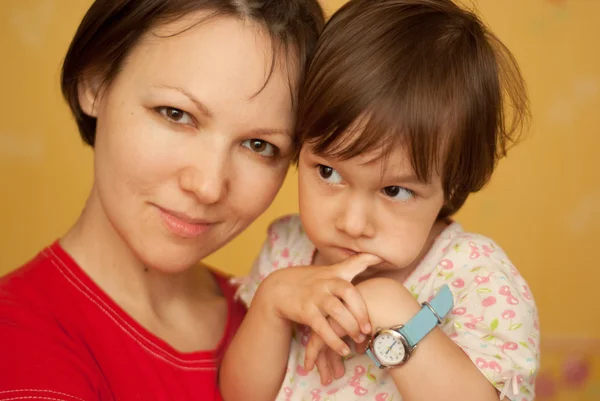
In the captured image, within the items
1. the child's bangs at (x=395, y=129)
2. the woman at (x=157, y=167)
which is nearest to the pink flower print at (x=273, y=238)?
the woman at (x=157, y=167)

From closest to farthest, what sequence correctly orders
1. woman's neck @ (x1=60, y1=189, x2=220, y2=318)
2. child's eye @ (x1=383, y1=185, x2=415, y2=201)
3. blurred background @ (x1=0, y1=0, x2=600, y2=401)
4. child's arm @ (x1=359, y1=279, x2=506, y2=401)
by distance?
child's arm @ (x1=359, y1=279, x2=506, y2=401)
child's eye @ (x1=383, y1=185, x2=415, y2=201)
woman's neck @ (x1=60, y1=189, x2=220, y2=318)
blurred background @ (x1=0, y1=0, x2=600, y2=401)

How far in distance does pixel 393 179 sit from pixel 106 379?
0.59 meters

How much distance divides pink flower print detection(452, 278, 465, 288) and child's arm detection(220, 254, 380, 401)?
148mm

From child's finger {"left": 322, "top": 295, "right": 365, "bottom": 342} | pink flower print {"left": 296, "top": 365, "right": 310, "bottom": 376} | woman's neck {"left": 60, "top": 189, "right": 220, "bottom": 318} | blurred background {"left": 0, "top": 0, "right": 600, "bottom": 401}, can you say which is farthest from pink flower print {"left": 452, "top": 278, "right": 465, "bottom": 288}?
blurred background {"left": 0, "top": 0, "right": 600, "bottom": 401}

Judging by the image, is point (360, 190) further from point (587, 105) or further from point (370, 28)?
point (587, 105)

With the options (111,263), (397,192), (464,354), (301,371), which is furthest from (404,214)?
(111,263)

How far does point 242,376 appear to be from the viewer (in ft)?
5.35

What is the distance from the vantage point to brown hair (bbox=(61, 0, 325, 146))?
1543 mm

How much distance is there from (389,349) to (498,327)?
7.5 inches

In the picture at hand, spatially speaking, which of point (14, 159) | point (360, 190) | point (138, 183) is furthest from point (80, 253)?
point (14, 159)

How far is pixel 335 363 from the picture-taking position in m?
1.60

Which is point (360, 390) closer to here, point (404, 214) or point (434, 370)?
point (434, 370)

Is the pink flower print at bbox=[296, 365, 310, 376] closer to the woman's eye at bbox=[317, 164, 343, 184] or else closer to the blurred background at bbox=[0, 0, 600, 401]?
the woman's eye at bbox=[317, 164, 343, 184]

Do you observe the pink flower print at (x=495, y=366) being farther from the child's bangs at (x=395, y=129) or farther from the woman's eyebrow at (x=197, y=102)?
the woman's eyebrow at (x=197, y=102)
